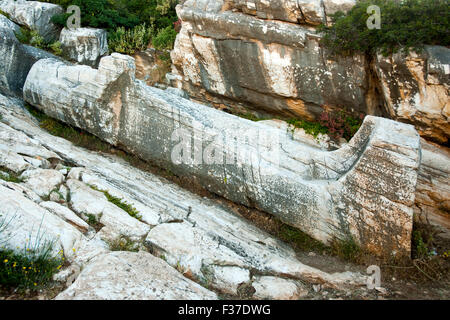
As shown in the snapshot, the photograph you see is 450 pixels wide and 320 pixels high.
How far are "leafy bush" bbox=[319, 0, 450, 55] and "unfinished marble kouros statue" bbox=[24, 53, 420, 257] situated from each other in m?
2.24

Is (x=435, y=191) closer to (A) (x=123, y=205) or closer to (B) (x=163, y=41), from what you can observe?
(A) (x=123, y=205)

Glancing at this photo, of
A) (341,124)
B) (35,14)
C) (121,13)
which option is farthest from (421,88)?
(35,14)

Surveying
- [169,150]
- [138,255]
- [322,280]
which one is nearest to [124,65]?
[169,150]

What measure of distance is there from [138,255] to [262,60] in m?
6.18

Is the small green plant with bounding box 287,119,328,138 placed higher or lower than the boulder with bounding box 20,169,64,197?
higher

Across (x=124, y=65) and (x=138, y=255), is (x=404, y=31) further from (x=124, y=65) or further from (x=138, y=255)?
(x=138, y=255)

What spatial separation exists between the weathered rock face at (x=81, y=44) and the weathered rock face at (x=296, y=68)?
3.18m

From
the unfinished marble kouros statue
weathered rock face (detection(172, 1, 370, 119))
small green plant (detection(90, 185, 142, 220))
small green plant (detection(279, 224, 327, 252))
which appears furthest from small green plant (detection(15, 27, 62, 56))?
small green plant (detection(279, 224, 327, 252))

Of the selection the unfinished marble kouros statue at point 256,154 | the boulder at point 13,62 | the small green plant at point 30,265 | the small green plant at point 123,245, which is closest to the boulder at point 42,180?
the small green plant at point 30,265

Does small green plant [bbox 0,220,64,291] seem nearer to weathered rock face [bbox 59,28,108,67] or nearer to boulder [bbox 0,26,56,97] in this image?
boulder [bbox 0,26,56,97]

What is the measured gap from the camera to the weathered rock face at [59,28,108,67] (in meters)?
12.1

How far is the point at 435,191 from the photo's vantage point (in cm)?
742

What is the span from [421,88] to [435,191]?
212 cm

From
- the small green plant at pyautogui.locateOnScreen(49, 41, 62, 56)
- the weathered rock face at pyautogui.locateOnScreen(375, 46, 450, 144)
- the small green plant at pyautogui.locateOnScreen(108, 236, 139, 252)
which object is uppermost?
the small green plant at pyautogui.locateOnScreen(49, 41, 62, 56)
